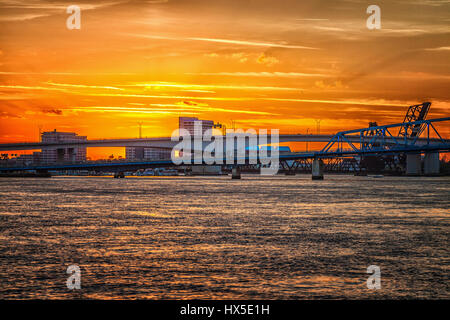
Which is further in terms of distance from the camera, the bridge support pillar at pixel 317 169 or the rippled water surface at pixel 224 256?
the bridge support pillar at pixel 317 169

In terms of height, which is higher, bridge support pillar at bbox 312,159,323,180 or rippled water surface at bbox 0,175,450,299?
bridge support pillar at bbox 312,159,323,180

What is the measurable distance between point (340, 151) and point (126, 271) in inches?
6223

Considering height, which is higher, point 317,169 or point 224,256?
point 317,169

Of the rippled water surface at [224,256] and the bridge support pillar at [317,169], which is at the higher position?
the bridge support pillar at [317,169]

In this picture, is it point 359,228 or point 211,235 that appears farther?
point 359,228

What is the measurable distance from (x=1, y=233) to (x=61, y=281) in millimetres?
15306

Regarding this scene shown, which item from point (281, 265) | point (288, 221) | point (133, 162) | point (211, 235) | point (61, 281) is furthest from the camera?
point (133, 162)

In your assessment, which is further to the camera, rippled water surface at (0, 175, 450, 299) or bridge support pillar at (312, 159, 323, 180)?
bridge support pillar at (312, 159, 323, 180)

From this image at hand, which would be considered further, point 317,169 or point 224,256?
point 317,169

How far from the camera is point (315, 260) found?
23250 millimetres
